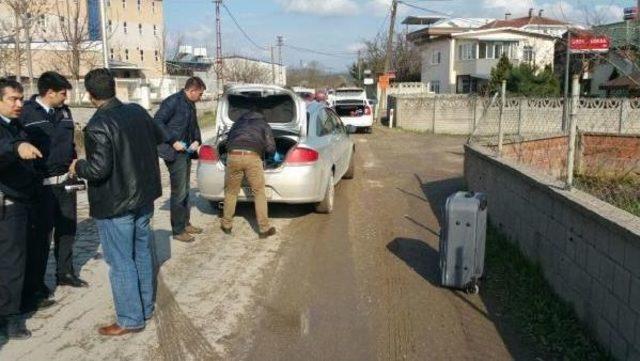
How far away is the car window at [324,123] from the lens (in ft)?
27.4

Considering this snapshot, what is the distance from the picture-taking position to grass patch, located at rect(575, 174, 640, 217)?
7.38 m

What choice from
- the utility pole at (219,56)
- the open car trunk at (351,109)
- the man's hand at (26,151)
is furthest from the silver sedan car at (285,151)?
the utility pole at (219,56)

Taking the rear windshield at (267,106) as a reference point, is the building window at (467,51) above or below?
above

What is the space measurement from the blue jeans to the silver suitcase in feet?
8.32

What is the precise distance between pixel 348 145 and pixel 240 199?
128 inches

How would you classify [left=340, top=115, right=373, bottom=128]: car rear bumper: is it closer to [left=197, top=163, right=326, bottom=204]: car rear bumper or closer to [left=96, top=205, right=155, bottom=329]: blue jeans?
[left=197, top=163, right=326, bottom=204]: car rear bumper

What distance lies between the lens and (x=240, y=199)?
7.43m

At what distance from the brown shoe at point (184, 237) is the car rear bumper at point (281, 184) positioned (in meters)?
0.91

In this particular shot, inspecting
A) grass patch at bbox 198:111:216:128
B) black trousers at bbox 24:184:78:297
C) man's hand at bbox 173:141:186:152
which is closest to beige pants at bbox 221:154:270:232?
man's hand at bbox 173:141:186:152

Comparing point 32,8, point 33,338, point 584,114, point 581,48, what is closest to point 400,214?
point 33,338

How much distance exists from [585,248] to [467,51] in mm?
50330

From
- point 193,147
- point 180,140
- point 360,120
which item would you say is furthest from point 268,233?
point 360,120

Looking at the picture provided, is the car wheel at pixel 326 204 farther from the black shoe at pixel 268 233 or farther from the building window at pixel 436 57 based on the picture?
the building window at pixel 436 57

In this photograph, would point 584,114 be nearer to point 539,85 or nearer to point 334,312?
point 539,85
